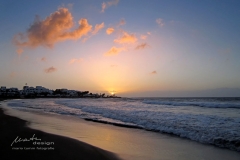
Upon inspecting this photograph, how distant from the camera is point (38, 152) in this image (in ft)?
18.1

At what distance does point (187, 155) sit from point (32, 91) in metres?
179

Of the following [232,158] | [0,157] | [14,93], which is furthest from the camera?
[14,93]

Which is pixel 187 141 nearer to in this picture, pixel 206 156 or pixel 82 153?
pixel 206 156

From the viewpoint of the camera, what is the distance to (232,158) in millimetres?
5730

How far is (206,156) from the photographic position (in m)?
5.88

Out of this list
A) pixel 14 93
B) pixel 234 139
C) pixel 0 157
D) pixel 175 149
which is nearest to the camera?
pixel 0 157

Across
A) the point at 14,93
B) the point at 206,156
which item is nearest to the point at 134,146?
the point at 206,156

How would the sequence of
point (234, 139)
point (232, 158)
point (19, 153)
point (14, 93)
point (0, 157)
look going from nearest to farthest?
point (0, 157) < point (19, 153) < point (232, 158) < point (234, 139) < point (14, 93)

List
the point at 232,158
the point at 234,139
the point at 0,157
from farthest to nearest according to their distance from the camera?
1. the point at 234,139
2. the point at 232,158
3. the point at 0,157

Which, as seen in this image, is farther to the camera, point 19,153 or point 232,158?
point 232,158

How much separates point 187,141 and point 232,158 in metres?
2.27

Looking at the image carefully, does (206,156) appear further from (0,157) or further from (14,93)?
(14,93)

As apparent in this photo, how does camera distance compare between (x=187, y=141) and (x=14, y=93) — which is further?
(x=14, y=93)

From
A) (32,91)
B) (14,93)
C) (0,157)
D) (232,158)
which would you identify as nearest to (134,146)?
(232,158)
